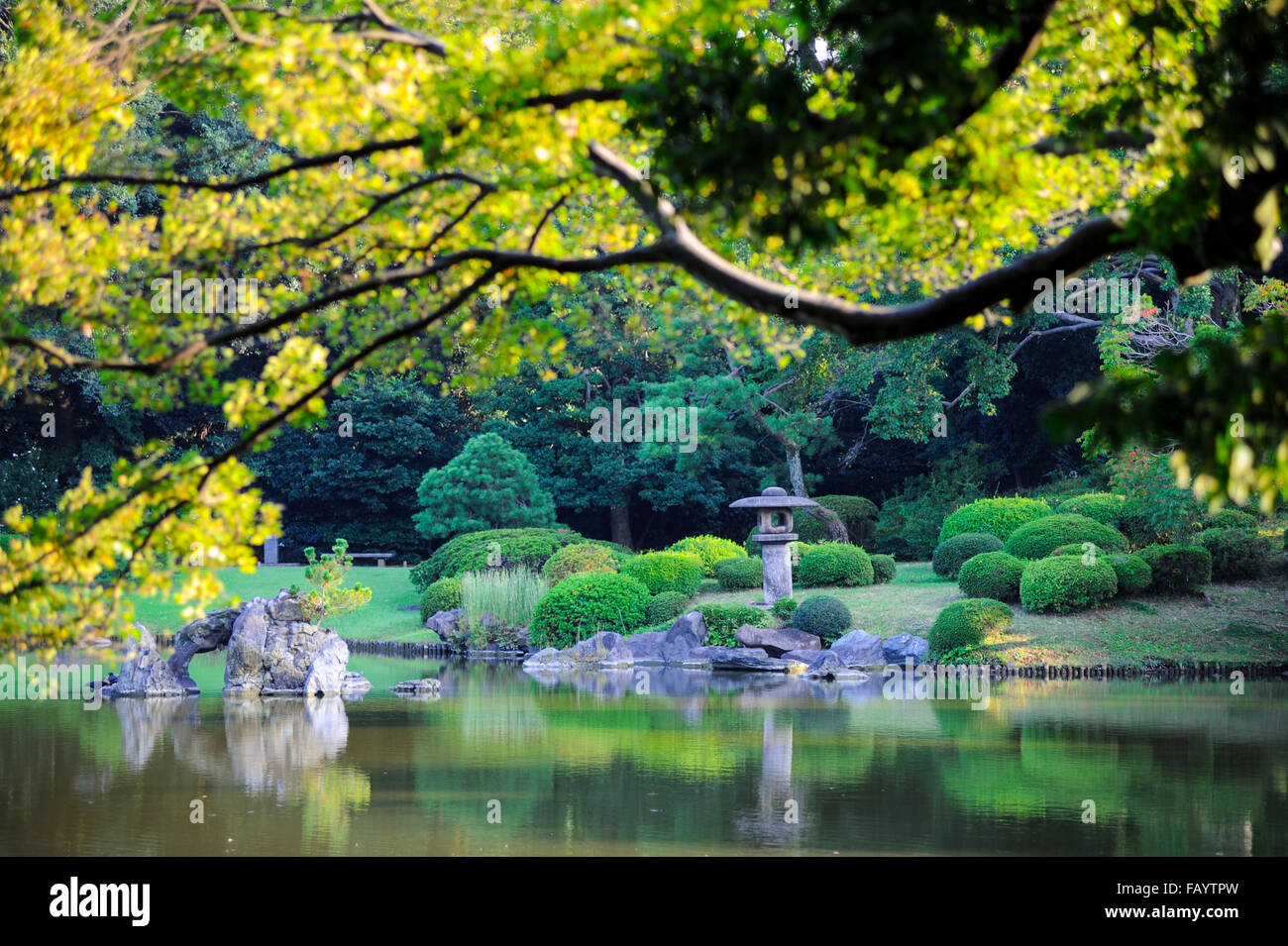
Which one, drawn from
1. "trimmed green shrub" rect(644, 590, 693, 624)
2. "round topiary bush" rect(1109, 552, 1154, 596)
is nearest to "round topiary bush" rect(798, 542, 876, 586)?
"trimmed green shrub" rect(644, 590, 693, 624)

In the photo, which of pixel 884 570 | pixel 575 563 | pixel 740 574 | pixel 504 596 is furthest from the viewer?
pixel 575 563

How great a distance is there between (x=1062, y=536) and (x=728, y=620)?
573cm

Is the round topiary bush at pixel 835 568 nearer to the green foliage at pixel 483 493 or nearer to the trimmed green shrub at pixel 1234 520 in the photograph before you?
the trimmed green shrub at pixel 1234 520

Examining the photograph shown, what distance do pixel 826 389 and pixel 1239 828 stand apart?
21.7 meters

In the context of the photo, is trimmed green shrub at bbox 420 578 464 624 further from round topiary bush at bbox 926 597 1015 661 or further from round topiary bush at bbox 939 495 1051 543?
round topiary bush at bbox 926 597 1015 661

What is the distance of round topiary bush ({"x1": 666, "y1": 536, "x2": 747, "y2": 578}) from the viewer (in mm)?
23906

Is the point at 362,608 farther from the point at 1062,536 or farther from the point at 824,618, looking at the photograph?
the point at 1062,536

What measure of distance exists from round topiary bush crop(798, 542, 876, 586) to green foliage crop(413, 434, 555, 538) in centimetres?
799

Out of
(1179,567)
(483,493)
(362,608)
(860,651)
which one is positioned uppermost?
(483,493)

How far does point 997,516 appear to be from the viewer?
23531 mm

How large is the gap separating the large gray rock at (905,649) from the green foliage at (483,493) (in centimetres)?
1168

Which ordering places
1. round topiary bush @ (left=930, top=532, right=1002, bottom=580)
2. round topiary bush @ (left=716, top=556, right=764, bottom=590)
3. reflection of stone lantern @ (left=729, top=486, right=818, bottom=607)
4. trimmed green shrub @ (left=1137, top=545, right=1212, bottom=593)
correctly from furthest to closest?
round topiary bush @ (left=716, top=556, right=764, bottom=590) < round topiary bush @ (left=930, top=532, right=1002, bottom=580) < reflection of stone lantern @ (left=729, top=486, right=818, bottom=607) < trimmed green shrub @ (left=1137, top=545, right=1212, bottom=593)

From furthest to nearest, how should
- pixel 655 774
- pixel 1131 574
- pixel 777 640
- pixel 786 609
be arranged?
pixel 786 609 < pixel 777 640 < pixel 1131 574 < pixel 655 774

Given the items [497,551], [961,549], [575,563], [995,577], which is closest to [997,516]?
[961,549]
